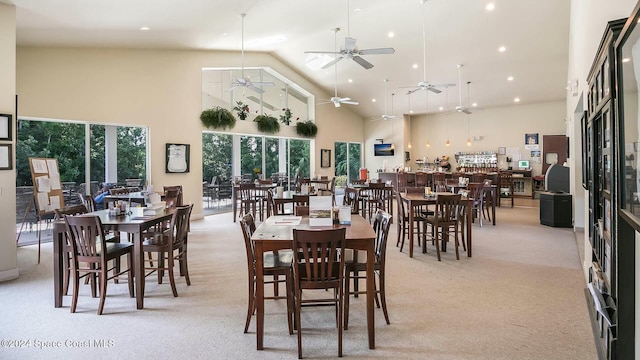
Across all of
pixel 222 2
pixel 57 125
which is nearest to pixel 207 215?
pixel 57 125

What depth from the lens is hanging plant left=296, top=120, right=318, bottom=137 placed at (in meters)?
11.7

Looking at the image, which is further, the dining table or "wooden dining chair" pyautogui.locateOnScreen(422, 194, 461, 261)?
"wooden dining chair" pyautogui.locateOnScreen(422, 194, 461, 261)

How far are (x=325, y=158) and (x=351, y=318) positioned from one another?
983cm

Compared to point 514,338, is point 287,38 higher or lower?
higher

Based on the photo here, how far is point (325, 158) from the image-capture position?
12781mm

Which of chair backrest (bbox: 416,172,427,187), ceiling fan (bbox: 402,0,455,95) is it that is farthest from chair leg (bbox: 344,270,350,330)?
chair backrest (bbox: 416,172,427,187)

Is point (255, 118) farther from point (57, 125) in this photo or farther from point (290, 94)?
point (57, 125)

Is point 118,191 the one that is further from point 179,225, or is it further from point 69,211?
point 179,225

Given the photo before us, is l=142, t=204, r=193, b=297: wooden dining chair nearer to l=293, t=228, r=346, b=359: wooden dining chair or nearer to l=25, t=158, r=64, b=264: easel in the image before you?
l=293, t=228, r=346, b=359: wooden dining chair

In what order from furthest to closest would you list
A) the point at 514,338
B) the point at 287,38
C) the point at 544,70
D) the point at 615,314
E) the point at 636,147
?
the point at 544,70, the point at 287,38, the point at 514,338, the point at 615,314, the point at 636,147

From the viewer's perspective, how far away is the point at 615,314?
2016 mm

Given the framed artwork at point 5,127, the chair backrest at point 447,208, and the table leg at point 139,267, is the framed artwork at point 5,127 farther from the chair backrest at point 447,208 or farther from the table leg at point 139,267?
the chair backrest at point 447,208

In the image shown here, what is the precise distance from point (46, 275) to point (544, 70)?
1159 cm

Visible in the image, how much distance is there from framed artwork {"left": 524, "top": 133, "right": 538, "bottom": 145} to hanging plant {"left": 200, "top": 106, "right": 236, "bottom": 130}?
986 centimetres
